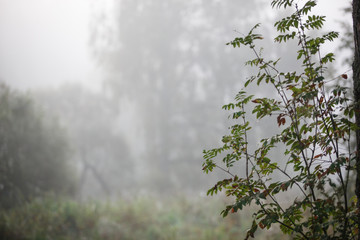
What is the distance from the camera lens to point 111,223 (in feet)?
32.0

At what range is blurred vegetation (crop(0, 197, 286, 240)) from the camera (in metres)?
8.78

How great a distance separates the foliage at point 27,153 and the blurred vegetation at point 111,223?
108 inches

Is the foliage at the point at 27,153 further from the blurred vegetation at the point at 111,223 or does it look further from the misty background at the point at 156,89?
the misty background at the point at 156,89

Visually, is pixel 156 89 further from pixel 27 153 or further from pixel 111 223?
pixel 111 223

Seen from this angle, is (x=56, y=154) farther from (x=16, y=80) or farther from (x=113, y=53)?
(x=16, y=80)

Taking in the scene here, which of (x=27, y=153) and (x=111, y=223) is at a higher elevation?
(x=27, y=153)

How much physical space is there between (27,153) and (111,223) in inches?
264

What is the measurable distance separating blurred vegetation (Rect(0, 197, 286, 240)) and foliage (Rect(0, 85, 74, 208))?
9.03 feet

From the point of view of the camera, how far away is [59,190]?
15.2 metres

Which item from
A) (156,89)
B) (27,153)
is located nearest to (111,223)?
(27,153)

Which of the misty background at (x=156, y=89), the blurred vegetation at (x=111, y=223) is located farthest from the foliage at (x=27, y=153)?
the misty background at (x=156, y=89)

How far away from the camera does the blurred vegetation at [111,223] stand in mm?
8781

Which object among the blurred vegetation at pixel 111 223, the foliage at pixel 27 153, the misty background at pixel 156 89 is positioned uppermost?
the misty background at pixel 156 89

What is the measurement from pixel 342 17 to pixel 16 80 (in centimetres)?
4593
